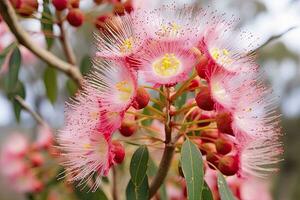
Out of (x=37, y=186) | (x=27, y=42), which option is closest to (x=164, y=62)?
(x=27, y=42)

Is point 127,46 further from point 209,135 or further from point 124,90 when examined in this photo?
point 209,135

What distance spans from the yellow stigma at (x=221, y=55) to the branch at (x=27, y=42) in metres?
0.64

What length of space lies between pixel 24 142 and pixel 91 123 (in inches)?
60.0

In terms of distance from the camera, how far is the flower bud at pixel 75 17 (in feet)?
5.95

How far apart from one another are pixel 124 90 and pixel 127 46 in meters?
0.10

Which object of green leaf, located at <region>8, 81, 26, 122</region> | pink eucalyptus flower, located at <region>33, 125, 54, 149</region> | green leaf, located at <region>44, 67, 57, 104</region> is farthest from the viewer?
pink eucalyptus flower, located at <region>33, 125, 54, 149</region>

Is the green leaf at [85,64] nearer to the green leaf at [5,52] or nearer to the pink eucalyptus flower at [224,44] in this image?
the green leaf at [5,52]

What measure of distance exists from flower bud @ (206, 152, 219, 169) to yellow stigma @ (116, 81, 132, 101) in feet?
0.83

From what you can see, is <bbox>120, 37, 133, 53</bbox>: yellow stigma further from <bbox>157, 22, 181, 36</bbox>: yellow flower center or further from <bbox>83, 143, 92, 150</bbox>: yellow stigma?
<bbox>83, 143, 92, 150</bbox>: yellow stigma

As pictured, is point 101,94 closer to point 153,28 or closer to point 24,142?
point 153,28

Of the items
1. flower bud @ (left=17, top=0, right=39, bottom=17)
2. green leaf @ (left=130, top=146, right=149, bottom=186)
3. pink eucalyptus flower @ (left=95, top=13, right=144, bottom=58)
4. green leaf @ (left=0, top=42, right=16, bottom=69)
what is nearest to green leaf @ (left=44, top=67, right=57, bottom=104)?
green leaf @ (left=0, top=42, right=16, bottom=69)

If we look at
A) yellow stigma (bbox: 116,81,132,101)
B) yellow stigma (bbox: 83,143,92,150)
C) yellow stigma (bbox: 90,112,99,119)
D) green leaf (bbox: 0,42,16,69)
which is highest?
green leaf (bbox: 0,42,16,69)

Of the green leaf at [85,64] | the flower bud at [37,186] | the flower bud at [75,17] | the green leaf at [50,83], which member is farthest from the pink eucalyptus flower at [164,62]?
the flower bud at [37,186]

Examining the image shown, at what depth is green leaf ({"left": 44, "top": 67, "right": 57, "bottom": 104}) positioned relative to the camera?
7.56ft
